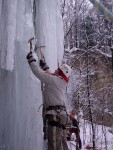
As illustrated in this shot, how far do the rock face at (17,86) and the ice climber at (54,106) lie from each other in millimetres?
422

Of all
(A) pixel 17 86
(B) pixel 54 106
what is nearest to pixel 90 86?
(A) pixel 17 86

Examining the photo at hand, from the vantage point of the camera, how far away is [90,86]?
1873 centimetres

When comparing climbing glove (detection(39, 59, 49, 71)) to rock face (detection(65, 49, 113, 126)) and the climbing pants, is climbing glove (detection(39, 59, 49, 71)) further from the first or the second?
rock face (detection(65, 49, 113, 126))

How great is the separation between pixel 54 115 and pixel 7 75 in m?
0.96

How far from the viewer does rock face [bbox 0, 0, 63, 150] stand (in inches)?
163

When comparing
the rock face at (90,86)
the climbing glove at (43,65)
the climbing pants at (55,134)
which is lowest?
A: the climbing pants at (55,134)

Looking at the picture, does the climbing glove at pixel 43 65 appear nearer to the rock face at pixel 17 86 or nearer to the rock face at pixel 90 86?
the rock face at pixel 17 86

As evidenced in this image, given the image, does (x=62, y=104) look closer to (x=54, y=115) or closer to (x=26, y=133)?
(x=54, y=115)

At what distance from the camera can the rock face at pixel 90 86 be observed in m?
14.5

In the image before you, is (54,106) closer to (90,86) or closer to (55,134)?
(55,134)

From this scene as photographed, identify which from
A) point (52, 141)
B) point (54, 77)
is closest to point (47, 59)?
point (54, 77)

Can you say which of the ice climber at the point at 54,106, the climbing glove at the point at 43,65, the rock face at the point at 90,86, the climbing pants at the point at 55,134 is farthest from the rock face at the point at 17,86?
the rock face at the point at 90,86

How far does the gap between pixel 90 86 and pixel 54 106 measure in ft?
48.9

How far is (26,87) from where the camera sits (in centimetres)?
453
